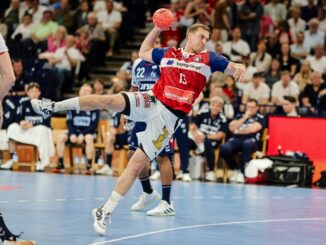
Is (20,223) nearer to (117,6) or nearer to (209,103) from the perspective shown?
(209,103)

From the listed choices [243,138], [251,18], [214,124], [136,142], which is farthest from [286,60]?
[136,142]

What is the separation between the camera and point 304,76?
18438 mm

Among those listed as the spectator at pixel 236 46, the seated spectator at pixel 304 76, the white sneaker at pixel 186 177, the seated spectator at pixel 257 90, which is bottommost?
the white sneaker at pixel 186 177

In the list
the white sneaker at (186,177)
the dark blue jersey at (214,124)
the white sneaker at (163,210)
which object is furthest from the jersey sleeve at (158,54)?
the dark blue jersey at (214,124)

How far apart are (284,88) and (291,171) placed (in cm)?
259

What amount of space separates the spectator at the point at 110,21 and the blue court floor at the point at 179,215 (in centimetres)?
765

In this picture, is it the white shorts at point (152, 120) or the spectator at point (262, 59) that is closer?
the white shorts at point (152, 120)

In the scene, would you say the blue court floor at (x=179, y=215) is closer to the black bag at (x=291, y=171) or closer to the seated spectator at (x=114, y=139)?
the black bag at (x=291, y=171)

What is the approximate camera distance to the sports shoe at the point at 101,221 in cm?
859

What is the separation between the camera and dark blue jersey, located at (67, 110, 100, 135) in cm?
1773

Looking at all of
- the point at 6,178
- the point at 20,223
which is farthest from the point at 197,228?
the point at 6,178

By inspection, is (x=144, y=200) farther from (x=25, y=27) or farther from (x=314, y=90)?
(x=25, y=27)

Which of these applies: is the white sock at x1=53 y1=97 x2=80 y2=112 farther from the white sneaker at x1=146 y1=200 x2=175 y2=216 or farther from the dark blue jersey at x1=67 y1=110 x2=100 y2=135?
the dark blue jersey at x1=67 y1=110 x2=100 y2=135

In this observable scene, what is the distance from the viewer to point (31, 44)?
2133cm
